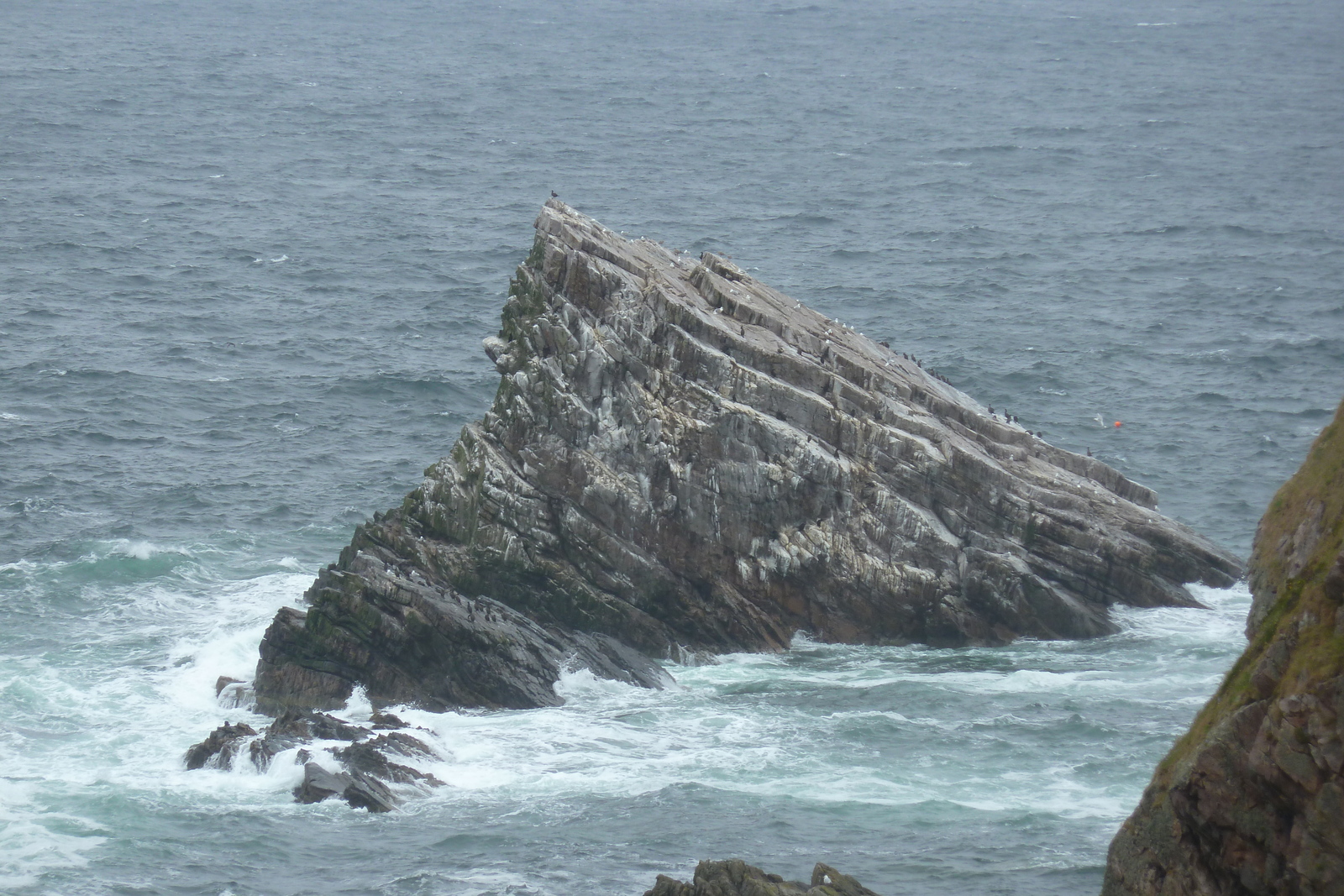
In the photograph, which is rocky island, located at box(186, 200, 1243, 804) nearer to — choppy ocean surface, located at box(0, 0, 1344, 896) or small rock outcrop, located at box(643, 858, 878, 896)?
choppy ocean surface, located at box(0, 0, 1344, 896)

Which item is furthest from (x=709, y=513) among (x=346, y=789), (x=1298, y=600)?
(x=1298, y=600)

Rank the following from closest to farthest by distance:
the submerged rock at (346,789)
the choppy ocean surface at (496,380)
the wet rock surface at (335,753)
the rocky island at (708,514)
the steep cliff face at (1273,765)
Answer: the steep cliff face at (1273,765), the choppy ocean surface at (496,380), the submerged rock at (346,789), the wet rock surface at (335,753), the rocky island at (708,514)

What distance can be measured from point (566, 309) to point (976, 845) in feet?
86.5

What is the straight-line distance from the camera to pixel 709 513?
61906 mm

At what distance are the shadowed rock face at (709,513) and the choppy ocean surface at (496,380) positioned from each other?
194 cm

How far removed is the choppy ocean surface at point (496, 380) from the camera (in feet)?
159

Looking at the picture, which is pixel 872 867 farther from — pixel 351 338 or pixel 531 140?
pixel 531 140

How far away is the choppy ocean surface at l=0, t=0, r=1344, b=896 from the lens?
48.5 metres

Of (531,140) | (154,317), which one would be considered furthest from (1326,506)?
(531,140)

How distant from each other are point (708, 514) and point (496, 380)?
37071mm

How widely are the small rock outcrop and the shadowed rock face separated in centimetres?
2062

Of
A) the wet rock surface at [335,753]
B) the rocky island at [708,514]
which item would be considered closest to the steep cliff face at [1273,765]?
the wet rock surface at [335,753]

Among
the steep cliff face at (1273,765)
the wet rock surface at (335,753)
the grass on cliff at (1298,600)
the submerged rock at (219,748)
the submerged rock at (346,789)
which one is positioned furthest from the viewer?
the submerged rock at (219,748)

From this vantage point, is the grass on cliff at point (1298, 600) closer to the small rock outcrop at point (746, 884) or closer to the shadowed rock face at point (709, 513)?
the small rock outcrop at point (746, 884)
